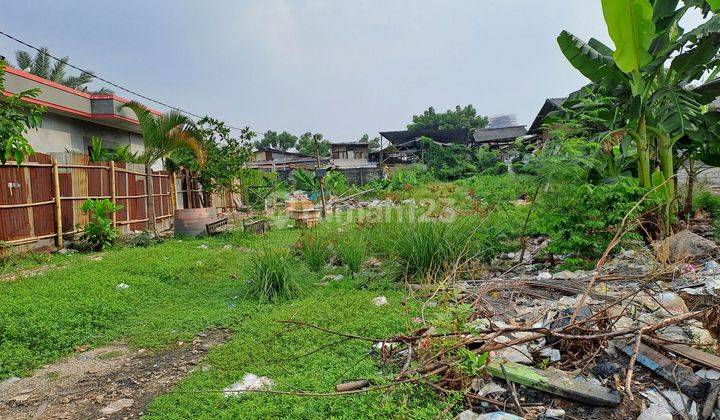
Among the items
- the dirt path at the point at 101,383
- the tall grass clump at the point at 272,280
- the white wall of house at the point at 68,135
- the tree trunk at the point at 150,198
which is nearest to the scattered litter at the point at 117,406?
the dirt path at the point at 101,383

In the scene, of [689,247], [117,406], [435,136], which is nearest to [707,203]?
[689,247]

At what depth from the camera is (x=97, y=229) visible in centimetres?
770

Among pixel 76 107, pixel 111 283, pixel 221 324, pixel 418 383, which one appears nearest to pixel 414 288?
pixel 221 324

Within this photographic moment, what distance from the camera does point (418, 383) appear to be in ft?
7.54

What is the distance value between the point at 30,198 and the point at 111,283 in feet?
10.6

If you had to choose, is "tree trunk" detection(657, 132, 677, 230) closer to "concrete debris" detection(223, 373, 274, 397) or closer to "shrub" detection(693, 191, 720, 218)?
"shrub" detection(693, 191, 720, 218)

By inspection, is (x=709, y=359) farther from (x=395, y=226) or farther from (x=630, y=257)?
(x=395, y=226)

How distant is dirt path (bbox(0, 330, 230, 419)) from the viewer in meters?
2.58

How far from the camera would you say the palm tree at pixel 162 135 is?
10.0 meters

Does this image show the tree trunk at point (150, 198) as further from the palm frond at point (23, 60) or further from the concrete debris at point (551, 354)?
the palm frond at point (23, 60)

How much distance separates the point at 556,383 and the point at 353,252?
3.35 meters

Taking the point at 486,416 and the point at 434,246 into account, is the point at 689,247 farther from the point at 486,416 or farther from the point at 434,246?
the point at 486,416

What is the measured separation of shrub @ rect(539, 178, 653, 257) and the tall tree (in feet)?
136

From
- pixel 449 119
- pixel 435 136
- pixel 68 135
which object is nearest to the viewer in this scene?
pixel 68 135
